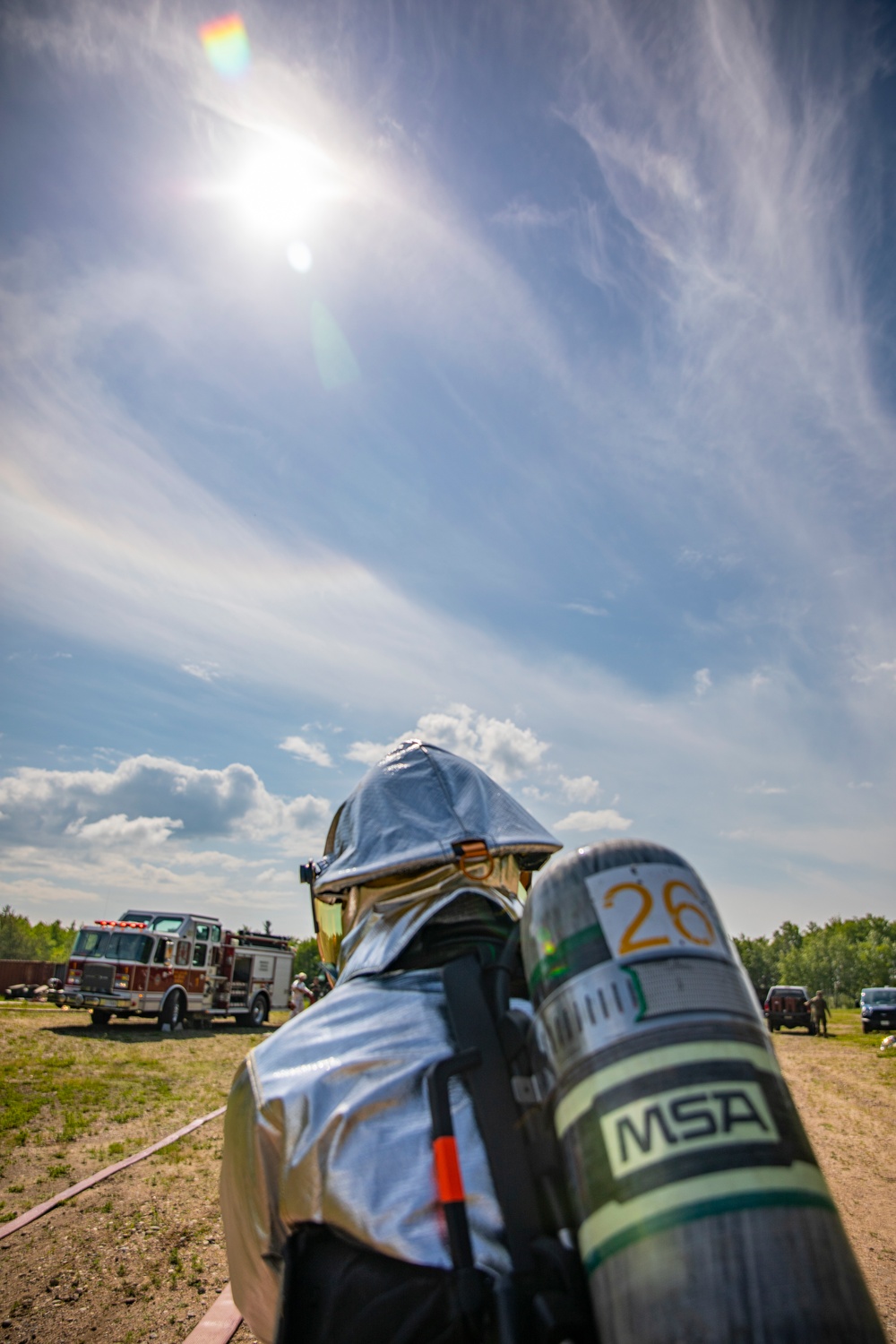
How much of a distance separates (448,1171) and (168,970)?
68.1ft

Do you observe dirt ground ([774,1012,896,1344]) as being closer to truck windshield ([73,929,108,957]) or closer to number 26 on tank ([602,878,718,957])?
number 26 on tank ([602,878,718,957])

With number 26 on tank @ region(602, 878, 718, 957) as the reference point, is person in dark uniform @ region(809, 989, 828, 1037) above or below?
below

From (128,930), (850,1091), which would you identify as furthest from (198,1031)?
(850,1091)

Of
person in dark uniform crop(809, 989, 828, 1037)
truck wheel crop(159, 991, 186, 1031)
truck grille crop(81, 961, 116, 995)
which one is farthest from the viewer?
person in dark uniform crop(809, 989, 828, 1037)

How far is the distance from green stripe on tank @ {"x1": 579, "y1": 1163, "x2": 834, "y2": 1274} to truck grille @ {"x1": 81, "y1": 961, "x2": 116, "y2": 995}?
20213 mm

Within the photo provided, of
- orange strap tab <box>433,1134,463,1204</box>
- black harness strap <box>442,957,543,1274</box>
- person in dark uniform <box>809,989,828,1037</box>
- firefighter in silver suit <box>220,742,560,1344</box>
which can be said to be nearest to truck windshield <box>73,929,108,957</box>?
firefighter in silver suit <box>220,742,560,1344</box>

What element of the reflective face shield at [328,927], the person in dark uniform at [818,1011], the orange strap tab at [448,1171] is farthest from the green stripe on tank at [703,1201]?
the person in dark uniform at [818,1011]

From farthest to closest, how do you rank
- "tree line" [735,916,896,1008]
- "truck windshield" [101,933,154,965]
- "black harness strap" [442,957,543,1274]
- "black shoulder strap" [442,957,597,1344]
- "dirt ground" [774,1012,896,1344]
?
1. "tree line" [735,916,896,1008]
2. "truck windshield" [101,933,154,965]
3. "dirt ground" [774,1012,896,1344]
4. "black harness strap" [442,957,543,1274]
5. "black shoulder strap" [442,957,597,1344]

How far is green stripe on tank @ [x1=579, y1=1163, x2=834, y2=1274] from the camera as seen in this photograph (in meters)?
1.17

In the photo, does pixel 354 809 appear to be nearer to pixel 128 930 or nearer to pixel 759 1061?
pixel 759 1061

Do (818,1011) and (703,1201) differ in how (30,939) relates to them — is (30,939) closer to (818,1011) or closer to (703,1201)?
(818,1011)

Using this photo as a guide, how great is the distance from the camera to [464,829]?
2332mm

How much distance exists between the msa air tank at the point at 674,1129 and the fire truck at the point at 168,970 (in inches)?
790

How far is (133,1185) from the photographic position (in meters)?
6.31
